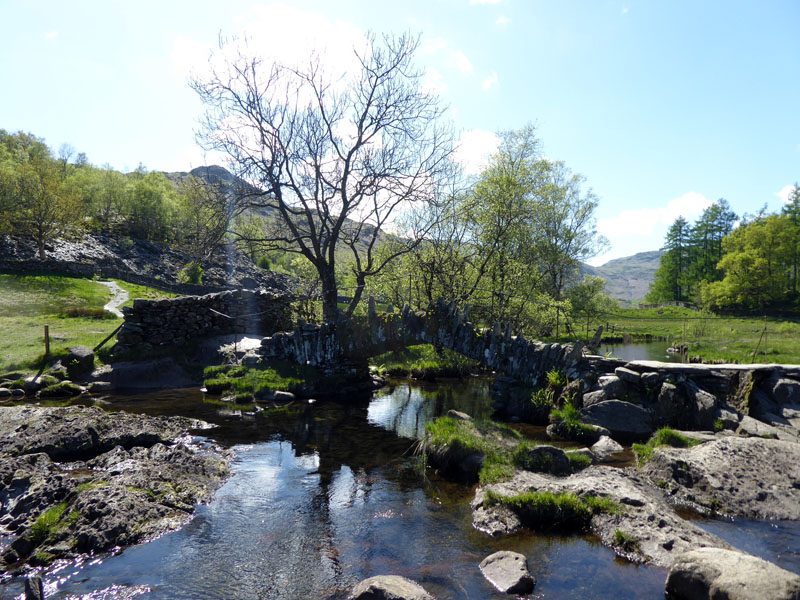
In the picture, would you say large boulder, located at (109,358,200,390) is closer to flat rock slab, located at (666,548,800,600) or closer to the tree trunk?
the tree trunk

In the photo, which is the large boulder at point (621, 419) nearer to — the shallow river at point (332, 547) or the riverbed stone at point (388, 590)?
the shallow river at point (332, 547)

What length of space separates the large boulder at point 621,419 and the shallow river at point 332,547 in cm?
520

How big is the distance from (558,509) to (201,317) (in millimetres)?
23233

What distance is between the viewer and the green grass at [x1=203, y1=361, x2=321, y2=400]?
20.3 meters

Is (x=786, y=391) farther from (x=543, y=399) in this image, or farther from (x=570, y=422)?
(x=543, y=399)

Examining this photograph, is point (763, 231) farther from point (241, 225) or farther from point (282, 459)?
point (282, 459)

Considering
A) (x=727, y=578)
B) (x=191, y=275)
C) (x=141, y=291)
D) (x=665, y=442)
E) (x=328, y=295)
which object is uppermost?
(x=191, y=275)

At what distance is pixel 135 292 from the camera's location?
Result: 158 feet

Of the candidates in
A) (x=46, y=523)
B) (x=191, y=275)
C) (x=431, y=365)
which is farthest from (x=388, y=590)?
(x=191, y=275)

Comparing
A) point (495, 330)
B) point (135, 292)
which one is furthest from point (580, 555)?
point (135, 292)

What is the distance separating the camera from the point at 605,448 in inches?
496


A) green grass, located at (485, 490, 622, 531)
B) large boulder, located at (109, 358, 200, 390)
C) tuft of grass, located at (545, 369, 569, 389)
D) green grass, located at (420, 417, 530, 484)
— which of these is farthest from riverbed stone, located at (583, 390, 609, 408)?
large boulder, located at (109, 358, 200, 390)

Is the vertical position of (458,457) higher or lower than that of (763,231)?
lower

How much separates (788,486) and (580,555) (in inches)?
214
